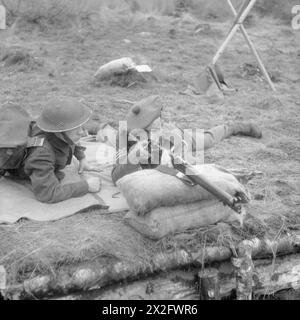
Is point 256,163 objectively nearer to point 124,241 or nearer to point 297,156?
point 297,156

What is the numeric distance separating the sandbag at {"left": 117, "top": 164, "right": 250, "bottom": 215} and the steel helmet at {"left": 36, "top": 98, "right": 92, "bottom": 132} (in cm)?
57

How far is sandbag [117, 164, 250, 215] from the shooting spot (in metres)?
3.17

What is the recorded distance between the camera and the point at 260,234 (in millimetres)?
3434

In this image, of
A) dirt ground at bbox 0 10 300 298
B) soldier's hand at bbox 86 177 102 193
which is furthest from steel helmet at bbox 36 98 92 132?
dirt ground at bbox 0 10 300 298

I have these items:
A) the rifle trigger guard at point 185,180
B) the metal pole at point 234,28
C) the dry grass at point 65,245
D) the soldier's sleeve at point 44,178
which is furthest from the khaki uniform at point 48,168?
the metal pole at point 234,28

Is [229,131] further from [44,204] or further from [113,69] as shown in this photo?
[113,69]

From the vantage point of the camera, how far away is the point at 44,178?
11.5 feet

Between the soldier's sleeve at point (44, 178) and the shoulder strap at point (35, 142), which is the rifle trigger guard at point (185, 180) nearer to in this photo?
the soldier's sleeve at point (44, 178)

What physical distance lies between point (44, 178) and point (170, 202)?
3.09 feet

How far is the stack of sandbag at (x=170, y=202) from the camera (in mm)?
3162

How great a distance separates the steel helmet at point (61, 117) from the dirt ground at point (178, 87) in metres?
0.67
